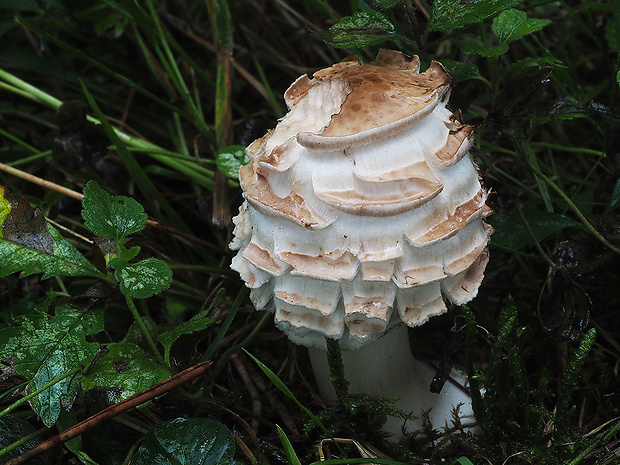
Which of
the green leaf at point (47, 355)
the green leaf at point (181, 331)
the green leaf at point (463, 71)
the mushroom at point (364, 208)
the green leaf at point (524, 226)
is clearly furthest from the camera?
the green leaf at point (524, 226)

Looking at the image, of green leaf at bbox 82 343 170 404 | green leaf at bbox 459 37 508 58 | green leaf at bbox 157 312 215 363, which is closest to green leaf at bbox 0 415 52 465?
green leaf at bbox 82 343 170 404

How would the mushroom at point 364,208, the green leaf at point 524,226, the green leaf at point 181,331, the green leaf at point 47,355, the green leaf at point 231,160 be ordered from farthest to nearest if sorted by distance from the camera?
1. the green leaf at point 231,160
2. the green leaf at point 524,226
3. the green leaf at point 181,331
4. the green leaf at point 47,355
5. the mushroom at point 364,208

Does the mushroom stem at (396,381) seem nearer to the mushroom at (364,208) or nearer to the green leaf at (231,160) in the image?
the mushroom at (364,208)

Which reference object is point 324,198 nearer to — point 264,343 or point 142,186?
point 264,343

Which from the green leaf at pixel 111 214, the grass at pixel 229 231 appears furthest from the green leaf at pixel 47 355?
the green leaf at pixel 111 214

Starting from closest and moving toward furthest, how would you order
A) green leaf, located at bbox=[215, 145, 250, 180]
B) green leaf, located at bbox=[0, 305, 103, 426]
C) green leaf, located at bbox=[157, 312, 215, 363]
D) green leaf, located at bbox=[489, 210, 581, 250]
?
green leaf, located at bbox=[0, 305, 103, 426]
green leaf, located at bbox=[157, 312, 215, 363]
green leaf, located at bbox=[489, 210, 581, 250]
green leaf, located at bbox=[215, 145, 250, 180]

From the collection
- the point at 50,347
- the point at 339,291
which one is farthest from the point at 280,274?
the point at 50,347

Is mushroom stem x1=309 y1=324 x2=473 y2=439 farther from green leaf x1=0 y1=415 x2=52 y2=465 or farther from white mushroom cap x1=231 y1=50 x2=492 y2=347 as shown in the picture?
green leaf x1=0 y1=415 x2=52 y2=465
